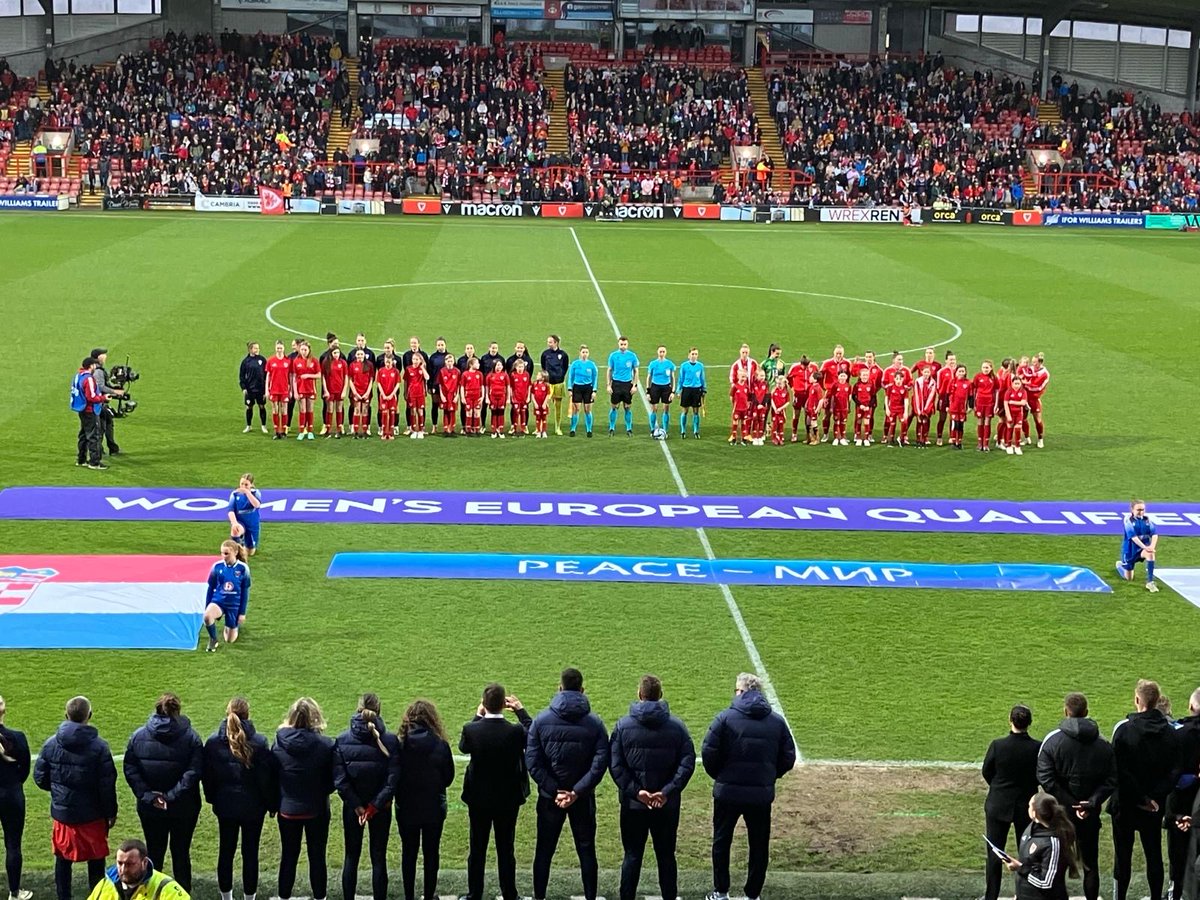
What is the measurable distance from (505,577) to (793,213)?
137ft

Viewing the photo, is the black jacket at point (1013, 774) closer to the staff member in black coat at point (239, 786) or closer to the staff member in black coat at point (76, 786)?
the staff member in black coat at point (239, 786)

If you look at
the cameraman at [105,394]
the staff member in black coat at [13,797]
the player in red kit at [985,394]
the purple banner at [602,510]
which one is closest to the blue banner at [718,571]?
the purple banner at [602,510]

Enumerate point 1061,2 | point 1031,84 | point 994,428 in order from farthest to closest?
point 1031,84 < point 1061,2 < point 994,428

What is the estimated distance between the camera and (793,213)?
2180 inches

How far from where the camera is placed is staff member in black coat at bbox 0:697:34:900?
8.82m

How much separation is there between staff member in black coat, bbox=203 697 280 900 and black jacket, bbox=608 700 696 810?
6.64 ft

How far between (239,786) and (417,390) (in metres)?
13.0

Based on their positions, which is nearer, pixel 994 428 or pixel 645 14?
pixel 994 428

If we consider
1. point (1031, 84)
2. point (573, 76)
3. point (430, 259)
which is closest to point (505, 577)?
point (430, 259)

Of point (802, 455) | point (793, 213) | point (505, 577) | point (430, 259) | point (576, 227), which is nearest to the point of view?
point (505, 577)

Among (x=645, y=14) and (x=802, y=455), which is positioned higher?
(x=645, y=14)

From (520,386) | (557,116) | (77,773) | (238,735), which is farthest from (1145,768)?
(557,116)

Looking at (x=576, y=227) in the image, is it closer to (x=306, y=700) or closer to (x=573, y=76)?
(x=573, y=76)

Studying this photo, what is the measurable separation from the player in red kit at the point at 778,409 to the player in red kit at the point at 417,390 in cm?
489
